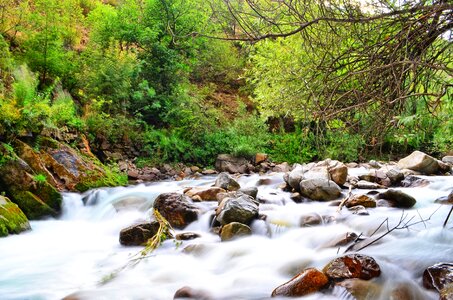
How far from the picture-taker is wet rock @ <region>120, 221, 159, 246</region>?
4832 mm

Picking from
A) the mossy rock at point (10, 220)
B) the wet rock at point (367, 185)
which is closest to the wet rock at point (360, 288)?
the wet rock at point (367, 185)

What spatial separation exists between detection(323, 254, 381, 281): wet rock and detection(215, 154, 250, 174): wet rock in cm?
871

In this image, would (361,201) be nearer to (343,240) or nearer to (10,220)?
(343,240)

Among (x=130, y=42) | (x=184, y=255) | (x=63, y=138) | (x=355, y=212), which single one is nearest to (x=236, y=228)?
(x=184, y=255)

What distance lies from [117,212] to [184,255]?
9.01 feet

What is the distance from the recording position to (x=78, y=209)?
6785 millimetres

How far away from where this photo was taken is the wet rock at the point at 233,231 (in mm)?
4787

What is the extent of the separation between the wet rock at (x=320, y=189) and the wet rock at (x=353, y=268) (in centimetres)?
316

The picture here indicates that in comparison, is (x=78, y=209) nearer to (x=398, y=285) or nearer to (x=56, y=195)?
(x=56, y=195)

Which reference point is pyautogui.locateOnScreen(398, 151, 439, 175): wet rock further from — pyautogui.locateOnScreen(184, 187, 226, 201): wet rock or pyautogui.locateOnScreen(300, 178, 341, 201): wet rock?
pyautogui.locateOnScreen(184, 187, 226, 201): wet rock

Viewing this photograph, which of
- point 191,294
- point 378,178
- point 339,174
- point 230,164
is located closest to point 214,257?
point 191,294

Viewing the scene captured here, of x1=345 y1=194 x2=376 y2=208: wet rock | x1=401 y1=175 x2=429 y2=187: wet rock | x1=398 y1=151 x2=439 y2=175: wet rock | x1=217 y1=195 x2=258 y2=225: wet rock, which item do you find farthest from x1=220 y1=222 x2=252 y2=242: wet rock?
x1=398 y1=151 x2=439 y2=175: wet rock

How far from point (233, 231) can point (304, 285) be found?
1.81m

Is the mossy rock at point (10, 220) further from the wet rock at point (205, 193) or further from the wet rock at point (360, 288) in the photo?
the wet rock at point (360, 288)
